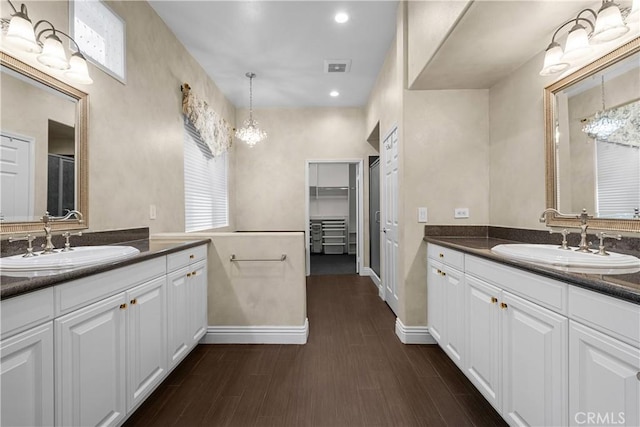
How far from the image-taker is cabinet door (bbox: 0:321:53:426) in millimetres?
927

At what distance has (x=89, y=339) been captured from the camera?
124 cm

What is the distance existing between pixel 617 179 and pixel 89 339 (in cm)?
258

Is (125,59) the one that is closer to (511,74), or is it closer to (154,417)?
(154,417)

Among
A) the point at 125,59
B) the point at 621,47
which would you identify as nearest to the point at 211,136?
→ the point at 125,59

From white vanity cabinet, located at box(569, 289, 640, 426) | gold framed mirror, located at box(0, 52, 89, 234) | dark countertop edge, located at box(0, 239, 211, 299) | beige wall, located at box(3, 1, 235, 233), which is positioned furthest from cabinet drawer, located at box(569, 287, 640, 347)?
beige wall, located at box(3, 1, 235, 233)

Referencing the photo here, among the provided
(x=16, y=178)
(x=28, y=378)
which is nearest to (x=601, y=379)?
(x=28, y=378)

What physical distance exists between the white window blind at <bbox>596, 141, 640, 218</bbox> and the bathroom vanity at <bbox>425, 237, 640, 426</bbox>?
2.08 feet

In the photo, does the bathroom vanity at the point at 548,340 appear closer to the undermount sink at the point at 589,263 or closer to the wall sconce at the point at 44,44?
the undermount sink at the point at 589,263

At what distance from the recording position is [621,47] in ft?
4.89

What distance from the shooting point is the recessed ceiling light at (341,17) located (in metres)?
2.75

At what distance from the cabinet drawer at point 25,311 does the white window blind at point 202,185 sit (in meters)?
2.39

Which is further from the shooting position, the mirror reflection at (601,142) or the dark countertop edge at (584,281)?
the mirror reflection at (601,142)

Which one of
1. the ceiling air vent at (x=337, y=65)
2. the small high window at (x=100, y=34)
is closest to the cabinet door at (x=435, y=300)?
the ceiling air vent at (x=337, y=65)

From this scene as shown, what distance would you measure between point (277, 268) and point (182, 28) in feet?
8.24
